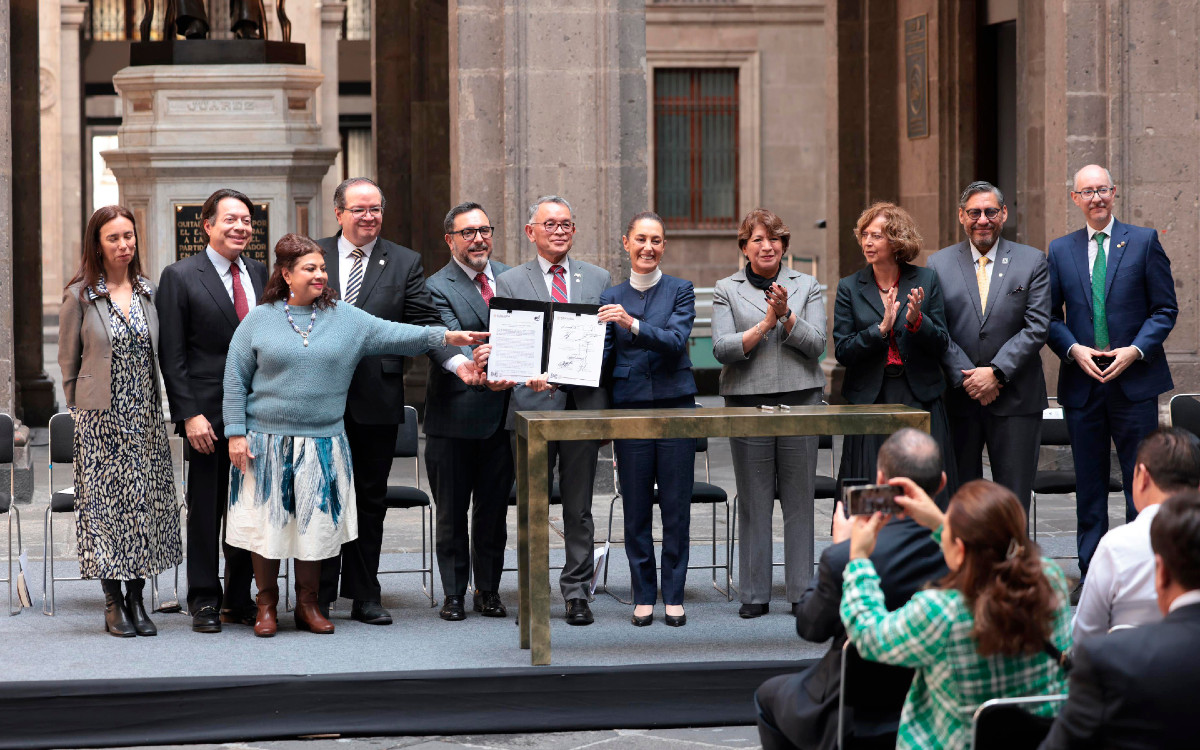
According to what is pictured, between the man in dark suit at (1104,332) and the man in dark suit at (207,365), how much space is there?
11.8 feet

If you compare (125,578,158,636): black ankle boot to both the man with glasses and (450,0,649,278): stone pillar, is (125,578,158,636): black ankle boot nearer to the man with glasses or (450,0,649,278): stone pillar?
the man with glasses

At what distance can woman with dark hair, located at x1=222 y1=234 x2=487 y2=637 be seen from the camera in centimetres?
635

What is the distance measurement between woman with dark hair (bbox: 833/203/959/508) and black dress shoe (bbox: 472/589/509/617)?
63.7 inches

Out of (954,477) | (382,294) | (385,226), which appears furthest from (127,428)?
(385,226)

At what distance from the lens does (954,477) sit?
6938 mm

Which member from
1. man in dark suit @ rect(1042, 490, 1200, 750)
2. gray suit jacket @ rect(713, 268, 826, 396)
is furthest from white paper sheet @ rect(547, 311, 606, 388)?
man in dark suit @ rect(1042, 490, 1200, 750)

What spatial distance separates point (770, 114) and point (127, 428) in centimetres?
1787

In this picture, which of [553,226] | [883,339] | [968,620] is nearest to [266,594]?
[553,226]

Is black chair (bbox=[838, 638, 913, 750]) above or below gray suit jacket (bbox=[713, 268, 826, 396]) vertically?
below

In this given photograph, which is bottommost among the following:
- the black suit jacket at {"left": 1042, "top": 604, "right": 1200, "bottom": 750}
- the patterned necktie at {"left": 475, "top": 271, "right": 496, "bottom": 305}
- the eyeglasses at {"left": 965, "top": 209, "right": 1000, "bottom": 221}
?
the black suit jacket at {"left": 1042, "top": 604, "right": 1200, "bottom": 750}

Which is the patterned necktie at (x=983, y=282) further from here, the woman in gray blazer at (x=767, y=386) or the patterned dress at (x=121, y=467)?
the patterned dress at (x=121, y=467)

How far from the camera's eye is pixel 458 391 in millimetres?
6746

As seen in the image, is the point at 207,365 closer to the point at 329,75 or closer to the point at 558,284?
the point at 558,284

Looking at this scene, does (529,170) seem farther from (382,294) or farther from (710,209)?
(710,209)
